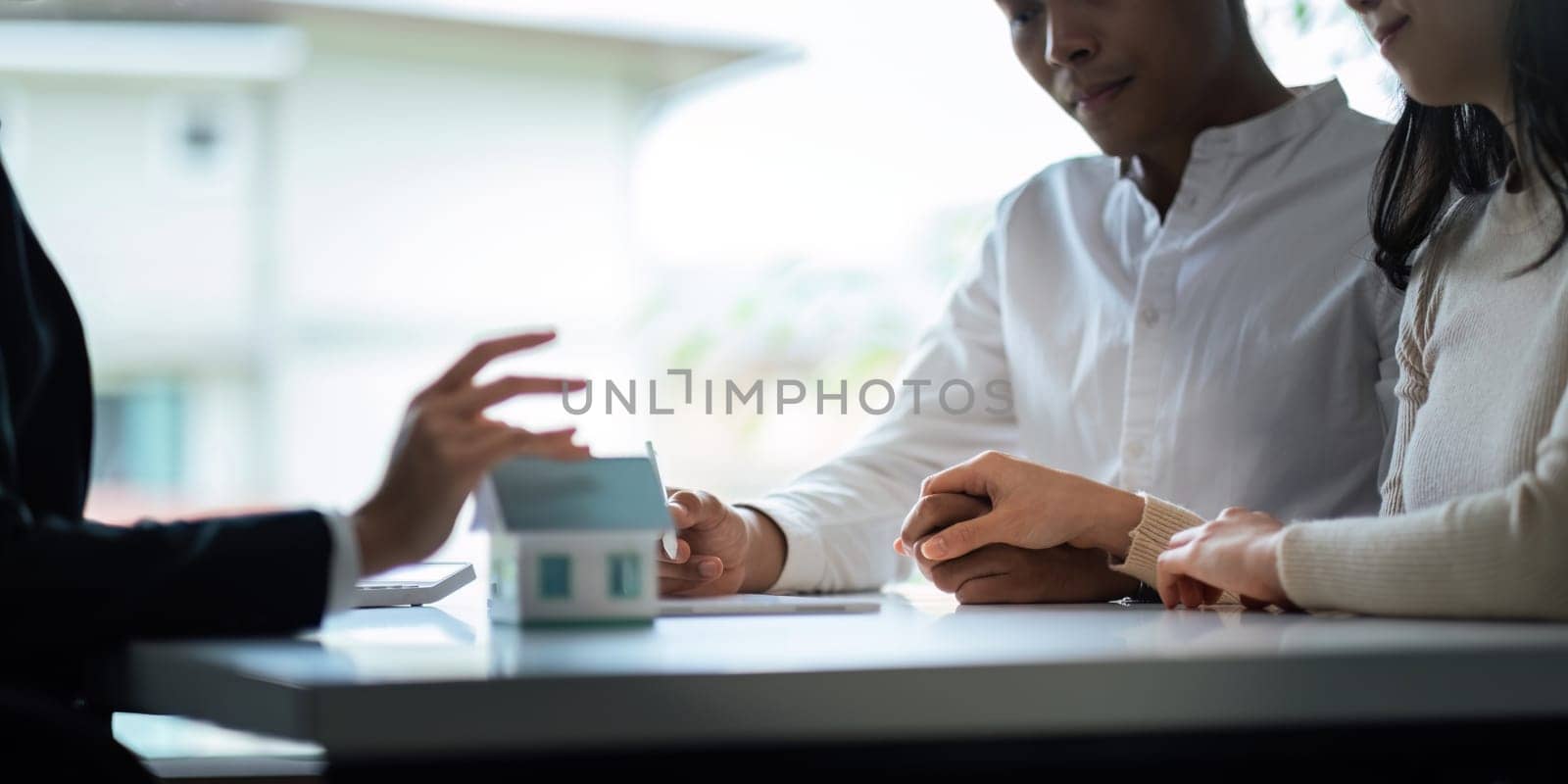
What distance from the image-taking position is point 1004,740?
2.56 ft

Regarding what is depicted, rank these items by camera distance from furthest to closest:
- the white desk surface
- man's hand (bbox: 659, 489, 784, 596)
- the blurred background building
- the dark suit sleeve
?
1. the blurred background building
2. man's hand (bbox: 659, 489, 784, 596)
3. the dark suit sleeve
4. the white desk surface

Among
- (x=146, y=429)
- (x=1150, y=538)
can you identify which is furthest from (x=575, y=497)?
(x=146, y=429)

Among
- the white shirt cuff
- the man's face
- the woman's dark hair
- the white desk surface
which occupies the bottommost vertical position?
the white desk surface

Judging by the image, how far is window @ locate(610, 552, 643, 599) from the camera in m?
0.95

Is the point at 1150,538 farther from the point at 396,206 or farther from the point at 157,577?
the point at 396,206

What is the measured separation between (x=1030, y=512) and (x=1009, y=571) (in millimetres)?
50

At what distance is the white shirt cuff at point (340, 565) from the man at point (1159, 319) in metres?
0.54

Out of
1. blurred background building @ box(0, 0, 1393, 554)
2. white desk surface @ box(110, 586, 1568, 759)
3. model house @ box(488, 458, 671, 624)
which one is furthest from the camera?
blurred background building @ box(0, 0, 1393, 554)

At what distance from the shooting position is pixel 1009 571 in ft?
4.19

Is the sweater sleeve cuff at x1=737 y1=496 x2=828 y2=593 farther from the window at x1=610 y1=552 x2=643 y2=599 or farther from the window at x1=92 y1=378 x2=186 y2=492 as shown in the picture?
the window at x1=92 y1=378 x2=186 y2=492

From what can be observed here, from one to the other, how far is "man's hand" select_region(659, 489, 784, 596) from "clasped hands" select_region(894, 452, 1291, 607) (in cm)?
18

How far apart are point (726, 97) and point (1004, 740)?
7017 millimetres

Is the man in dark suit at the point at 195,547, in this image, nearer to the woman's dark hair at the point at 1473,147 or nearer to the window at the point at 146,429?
the woman's dark hair at the point at 1473,147

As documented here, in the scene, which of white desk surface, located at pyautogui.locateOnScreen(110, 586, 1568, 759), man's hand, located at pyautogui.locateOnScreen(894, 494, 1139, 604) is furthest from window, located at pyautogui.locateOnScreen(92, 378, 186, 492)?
white desk surface, located at pyautogui.locateOnScreen(110, 586, 1568, 759)
